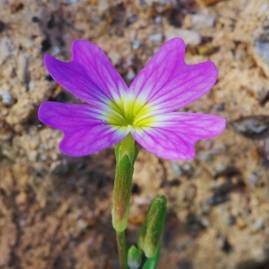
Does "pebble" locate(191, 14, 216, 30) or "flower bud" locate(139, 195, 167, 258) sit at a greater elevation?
"pebble" locate(191, 14, 216, 30)

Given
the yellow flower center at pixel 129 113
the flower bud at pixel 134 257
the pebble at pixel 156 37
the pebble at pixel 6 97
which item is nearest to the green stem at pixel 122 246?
the flower bud at pixel 134 257

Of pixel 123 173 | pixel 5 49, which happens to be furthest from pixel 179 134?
pixel 5 49

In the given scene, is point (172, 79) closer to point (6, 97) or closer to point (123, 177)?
point (123, 177)

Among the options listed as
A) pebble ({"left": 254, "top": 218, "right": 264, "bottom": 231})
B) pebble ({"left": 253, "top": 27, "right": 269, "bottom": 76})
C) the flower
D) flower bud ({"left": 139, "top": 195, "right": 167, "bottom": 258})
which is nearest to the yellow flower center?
the flower

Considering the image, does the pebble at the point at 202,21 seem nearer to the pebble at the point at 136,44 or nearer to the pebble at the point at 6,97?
the pebble at the point at 136,44

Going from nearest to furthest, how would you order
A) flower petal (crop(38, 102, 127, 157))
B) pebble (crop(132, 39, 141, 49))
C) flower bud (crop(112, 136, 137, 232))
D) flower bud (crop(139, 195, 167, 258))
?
flower petal (crop(38, 102, 127, 157)) < flower bud (crop(112, 136, 137, 232)) < flower bud (crop(139, 195, 167, 258)) < pebble (crop(132, 39, 141, 49))

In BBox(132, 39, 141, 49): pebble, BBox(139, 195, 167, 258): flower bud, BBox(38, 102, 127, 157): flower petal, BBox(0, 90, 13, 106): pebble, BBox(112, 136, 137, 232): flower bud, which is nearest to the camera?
BBox(38, 102, 127, 157): flower petal

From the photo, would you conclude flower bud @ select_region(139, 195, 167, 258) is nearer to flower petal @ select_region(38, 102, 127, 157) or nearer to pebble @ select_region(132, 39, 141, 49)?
flower petal @ select_region(38, 102, 127, 157)

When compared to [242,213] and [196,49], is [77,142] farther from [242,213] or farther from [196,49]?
[242,213]
